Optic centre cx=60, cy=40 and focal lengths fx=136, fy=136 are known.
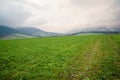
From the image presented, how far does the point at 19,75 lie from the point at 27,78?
1105 millimetres

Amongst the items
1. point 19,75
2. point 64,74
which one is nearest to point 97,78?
point 64,74

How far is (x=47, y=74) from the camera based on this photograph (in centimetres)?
1307

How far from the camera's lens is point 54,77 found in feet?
40.2

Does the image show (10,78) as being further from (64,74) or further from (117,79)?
(117,79)

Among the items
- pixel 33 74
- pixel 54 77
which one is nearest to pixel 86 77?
pixel 54 77

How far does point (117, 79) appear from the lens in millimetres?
11805

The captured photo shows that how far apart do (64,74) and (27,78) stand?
11.3 ft

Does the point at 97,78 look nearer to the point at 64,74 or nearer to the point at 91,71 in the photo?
the point at 91,71

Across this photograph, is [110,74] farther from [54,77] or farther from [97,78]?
[54,77]

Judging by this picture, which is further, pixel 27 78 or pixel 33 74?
pixel 33 74

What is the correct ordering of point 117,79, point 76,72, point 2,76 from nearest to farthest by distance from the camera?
point 117,79, point 2,76, point 76,72

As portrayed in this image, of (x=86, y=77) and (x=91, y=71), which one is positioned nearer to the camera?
(x=86, y=77)

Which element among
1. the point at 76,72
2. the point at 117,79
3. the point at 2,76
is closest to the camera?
the point at 117,79

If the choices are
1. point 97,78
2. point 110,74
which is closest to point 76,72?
point 97,78
